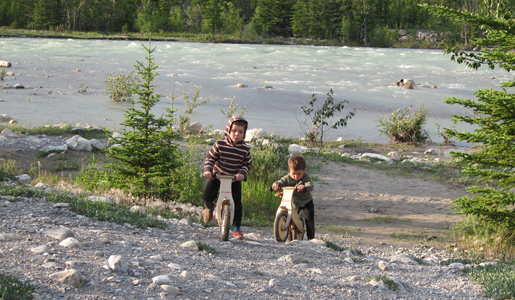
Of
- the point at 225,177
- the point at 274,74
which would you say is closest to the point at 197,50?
the point at 274,74

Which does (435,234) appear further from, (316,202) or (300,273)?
(300,273)

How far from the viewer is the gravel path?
10.9 feet

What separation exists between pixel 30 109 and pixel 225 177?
44.9 ft

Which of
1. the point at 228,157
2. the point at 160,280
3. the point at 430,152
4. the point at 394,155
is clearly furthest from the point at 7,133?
the point at 430,152

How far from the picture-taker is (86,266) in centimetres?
350

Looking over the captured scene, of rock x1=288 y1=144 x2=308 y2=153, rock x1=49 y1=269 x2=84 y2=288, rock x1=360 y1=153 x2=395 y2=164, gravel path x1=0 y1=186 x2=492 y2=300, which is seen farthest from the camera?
rock x1=288 y1=144 x2=308 y2=153

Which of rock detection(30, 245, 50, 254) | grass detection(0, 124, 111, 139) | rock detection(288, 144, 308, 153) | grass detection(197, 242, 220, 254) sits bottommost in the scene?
rock detection(288, 144, 308, 153)

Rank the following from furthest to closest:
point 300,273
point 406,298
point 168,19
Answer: point 168,19, point 300,273, point 406,298

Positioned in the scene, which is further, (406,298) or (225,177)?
(225,177)

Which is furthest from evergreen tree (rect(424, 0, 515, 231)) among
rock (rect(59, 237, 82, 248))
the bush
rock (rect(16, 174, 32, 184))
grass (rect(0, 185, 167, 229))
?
the bush

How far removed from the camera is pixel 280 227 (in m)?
5.62

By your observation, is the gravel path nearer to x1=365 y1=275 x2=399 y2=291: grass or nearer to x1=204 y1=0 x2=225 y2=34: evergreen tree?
x1=365 y1=275 x2=399 y2=291: grass

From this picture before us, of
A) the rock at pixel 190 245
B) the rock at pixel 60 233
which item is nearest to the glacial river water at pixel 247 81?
the rock at pixel 60 233

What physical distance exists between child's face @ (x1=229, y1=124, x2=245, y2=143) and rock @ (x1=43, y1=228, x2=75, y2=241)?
6.79 ft
